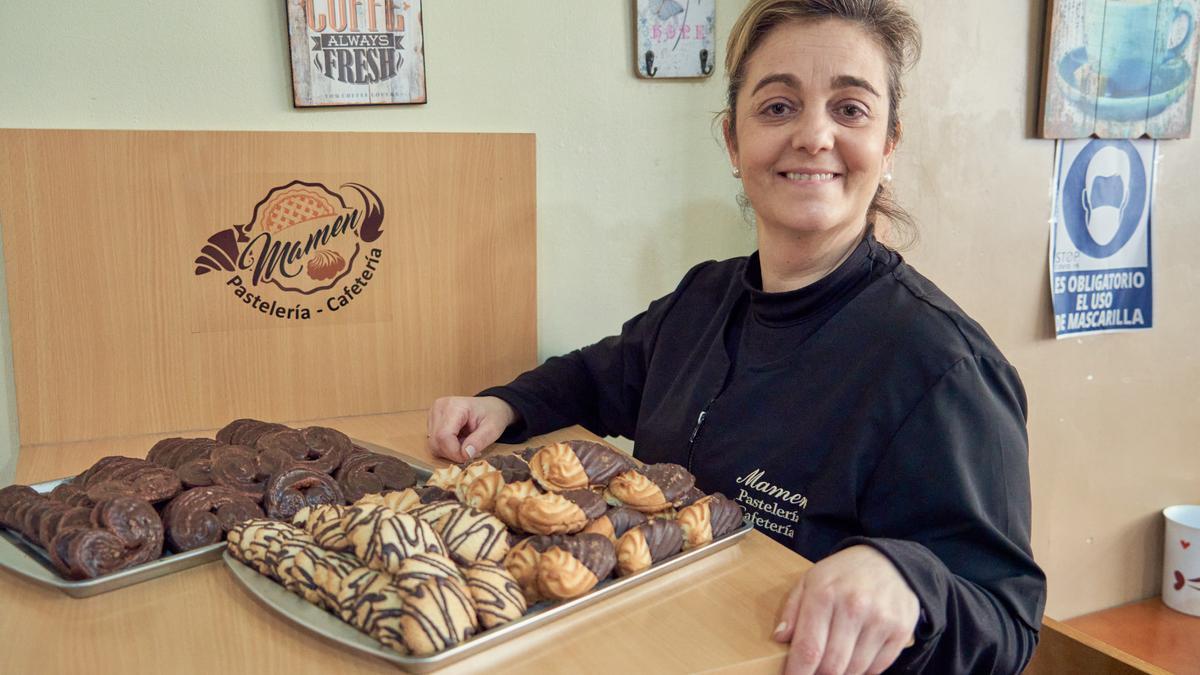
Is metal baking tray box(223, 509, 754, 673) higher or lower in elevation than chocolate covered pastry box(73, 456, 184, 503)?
lower

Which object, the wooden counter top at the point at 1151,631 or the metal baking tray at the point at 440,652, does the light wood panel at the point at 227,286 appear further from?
the wooden counter top at the point at 1151,631

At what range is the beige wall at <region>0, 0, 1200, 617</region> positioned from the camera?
1.43 metres

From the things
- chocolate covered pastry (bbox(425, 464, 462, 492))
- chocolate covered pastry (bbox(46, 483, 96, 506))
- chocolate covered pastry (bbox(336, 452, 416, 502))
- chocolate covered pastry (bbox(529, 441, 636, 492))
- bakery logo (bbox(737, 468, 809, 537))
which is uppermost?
chocolate covered pastry (bbox(529, 441, 636, 492))

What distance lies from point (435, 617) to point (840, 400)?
577 mm

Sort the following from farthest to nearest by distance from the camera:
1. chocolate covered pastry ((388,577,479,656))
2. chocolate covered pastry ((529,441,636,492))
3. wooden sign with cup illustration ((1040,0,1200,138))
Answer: wooden sign with cup illustration ((1040,0,1200,138)) → chocolate covered pastry ((529,441,636,492)) → chocolate covered pastry ((388,577,479,656))

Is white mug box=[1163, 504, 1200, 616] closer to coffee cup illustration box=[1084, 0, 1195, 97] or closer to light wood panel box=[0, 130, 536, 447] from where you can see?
coffee cup illustration box=[1084, 0, 1195, 97]

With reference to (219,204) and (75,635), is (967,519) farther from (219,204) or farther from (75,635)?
(219,204)

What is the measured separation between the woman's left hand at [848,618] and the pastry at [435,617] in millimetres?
252

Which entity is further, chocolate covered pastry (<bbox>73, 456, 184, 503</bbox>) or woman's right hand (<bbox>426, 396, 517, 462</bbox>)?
woman's right hand (<bbox>426, 396, 517, 462</bbox>)

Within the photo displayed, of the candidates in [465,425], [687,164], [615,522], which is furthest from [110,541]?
[687,164]

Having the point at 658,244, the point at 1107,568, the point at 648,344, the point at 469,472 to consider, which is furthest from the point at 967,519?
the point at 1107,568

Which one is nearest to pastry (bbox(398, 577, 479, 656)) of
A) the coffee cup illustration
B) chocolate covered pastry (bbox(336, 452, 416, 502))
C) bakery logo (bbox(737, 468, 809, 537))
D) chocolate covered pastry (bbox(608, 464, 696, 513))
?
chocolate covered pastry (bbox(608, 464, 696, 513))

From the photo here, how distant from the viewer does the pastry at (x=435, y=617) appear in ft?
2.27

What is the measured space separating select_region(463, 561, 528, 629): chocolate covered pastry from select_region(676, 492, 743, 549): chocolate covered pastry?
186 mm
